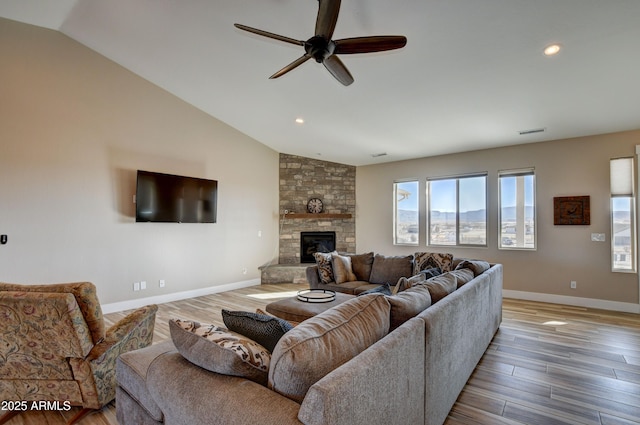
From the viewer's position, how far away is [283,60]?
12.1 ft

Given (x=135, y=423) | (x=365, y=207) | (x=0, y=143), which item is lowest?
(x=135, y=423)

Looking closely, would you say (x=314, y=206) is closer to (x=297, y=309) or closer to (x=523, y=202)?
(x=523, y=202)

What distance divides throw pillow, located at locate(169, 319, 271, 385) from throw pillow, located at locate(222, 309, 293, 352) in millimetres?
41

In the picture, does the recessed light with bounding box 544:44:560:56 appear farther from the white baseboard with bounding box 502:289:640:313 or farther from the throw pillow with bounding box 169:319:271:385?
the white baseboard with bounding box 502:289:640:313

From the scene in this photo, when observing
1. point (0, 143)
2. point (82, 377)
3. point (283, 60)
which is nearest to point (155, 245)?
point (0, 143)

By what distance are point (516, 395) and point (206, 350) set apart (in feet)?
8.02

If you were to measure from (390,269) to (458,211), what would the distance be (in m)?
2.52

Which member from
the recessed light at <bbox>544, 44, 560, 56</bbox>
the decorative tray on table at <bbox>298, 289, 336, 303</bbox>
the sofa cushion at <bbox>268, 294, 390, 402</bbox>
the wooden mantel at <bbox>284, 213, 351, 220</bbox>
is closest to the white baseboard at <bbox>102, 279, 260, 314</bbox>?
the wooden mantel at <bbox>284, 213, 351, 220</bbox>

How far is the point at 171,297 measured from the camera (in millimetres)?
5109

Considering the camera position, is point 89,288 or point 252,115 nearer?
point 89,288

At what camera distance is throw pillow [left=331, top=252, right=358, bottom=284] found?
14.7 ft

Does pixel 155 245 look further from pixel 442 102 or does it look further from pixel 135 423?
pixel 442 102

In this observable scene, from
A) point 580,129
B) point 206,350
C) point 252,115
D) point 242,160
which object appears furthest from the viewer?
point 242,160

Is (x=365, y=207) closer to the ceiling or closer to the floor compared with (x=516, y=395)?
closer to the ceiling
